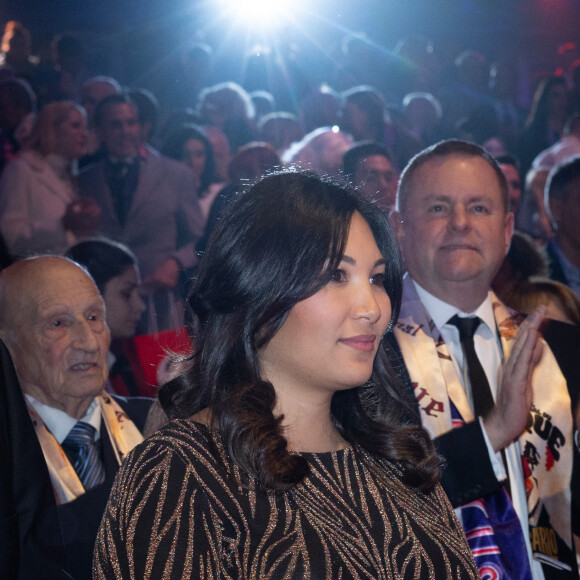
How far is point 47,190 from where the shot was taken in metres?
4.01

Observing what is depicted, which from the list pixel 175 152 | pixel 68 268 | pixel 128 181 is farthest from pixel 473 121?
pixel 68 268

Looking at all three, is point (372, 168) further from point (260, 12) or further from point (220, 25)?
point (220, 25)

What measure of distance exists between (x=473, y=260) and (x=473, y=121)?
10.7ft

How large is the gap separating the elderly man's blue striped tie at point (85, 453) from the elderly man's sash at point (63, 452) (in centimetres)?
4

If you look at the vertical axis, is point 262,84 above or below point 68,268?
above

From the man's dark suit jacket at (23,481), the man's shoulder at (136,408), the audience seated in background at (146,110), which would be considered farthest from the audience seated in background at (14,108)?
the man's dark suit jacket at (23,481)

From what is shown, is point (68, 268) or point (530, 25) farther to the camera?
point (530, 25)

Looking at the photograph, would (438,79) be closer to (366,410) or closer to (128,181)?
(128,181)

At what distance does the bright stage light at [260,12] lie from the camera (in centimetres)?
443

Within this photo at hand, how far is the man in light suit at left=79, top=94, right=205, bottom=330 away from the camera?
4039 mm

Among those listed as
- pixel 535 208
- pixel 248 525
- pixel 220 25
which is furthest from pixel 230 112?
pixel 248 525

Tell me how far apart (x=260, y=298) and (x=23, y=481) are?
575mm

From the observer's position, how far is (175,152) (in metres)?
4.45

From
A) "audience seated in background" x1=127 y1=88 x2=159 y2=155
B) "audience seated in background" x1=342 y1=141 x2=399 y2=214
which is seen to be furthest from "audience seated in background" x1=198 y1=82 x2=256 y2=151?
"audience seated in background" x1=342 y1=141 x2=399 y2=214
